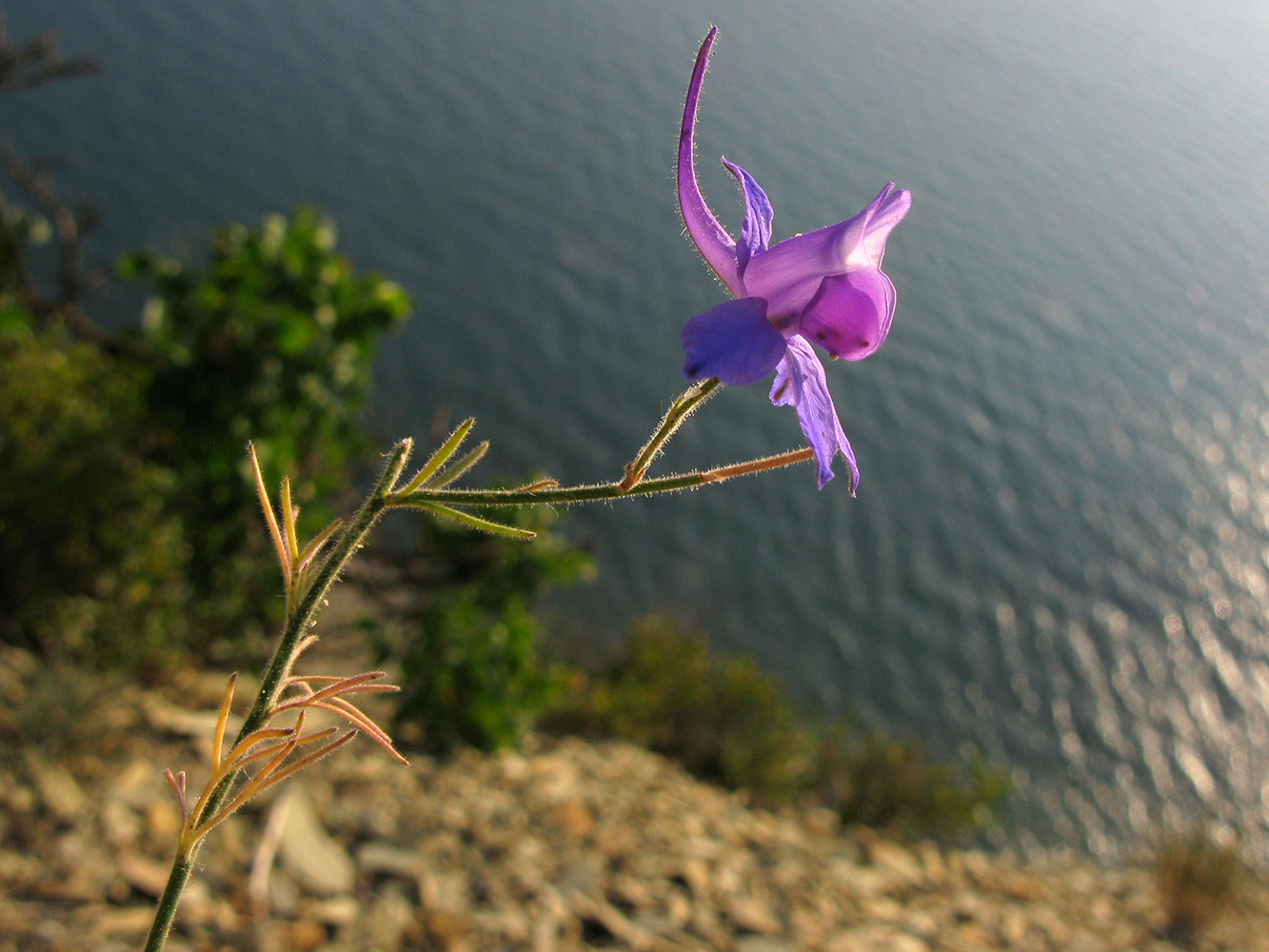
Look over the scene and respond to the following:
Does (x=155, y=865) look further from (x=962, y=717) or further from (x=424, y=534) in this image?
(x=962, y=717)

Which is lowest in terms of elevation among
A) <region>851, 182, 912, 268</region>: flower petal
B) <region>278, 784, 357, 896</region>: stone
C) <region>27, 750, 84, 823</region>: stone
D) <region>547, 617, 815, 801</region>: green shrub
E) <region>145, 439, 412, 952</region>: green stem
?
<region>547, 617, 815, 801</region>: green shrub

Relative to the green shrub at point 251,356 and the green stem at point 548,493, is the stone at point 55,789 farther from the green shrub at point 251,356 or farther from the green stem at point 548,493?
the green stem at point 548,493

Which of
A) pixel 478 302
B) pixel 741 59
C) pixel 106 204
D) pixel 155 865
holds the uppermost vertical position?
pixel 741 59

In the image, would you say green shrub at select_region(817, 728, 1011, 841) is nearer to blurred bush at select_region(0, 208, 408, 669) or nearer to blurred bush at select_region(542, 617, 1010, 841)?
blurred bush at select_region(542, 617, 1010, 841)

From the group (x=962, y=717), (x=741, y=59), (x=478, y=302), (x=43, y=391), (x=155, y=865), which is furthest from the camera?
(x=741, y=59)

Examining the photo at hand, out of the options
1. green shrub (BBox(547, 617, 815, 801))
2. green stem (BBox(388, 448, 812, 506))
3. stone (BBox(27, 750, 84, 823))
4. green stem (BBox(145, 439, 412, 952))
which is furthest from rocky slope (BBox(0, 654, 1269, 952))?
green stem (BBox(388, 448, 812, 506))

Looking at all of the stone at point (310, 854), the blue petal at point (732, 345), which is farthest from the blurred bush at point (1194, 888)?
the blue petal at point (732, 345)

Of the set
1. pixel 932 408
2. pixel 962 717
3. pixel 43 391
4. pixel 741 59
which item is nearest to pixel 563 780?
pixel 43 391
